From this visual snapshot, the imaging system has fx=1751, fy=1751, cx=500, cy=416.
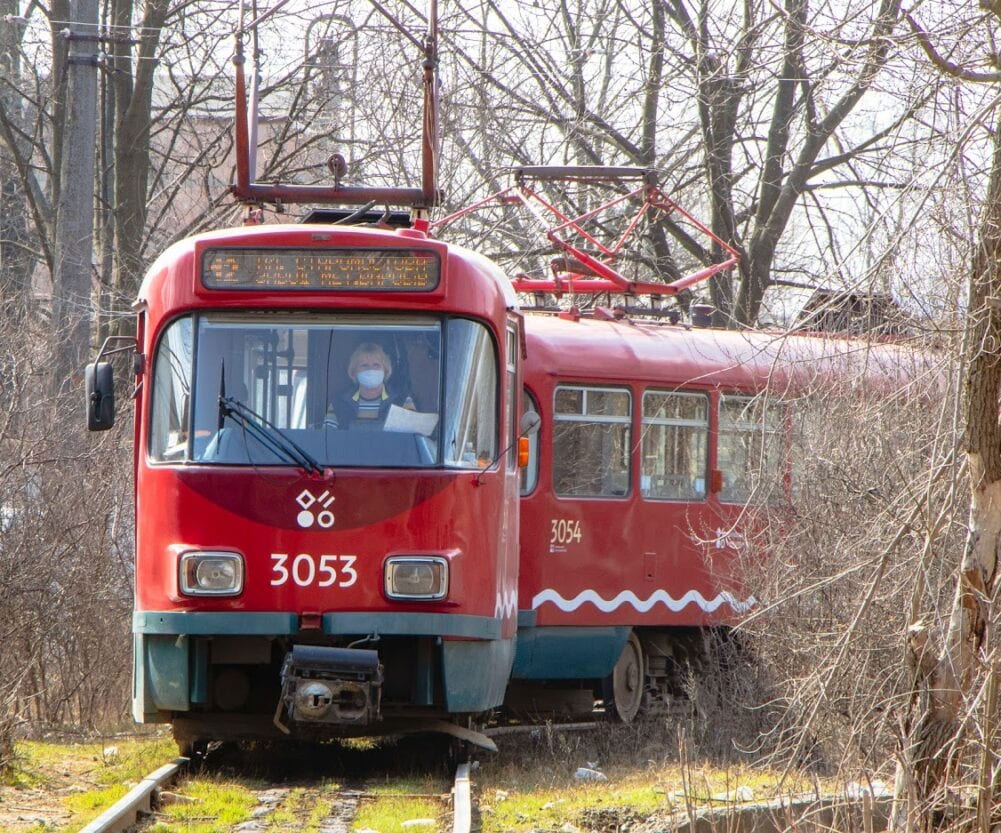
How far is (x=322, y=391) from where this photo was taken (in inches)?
373

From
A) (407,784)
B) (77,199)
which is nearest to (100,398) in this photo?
(407,784)

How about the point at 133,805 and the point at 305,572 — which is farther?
the point at 305,572

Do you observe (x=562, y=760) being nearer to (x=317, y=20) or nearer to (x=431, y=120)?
(x=431, y=120)

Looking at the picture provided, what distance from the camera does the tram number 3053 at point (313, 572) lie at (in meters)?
9.24

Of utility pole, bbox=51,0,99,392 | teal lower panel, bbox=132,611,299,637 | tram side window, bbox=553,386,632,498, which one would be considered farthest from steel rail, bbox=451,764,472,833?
utility pole, bbox=51,0,99,392

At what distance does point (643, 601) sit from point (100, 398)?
4984 mm

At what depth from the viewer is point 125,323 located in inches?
805

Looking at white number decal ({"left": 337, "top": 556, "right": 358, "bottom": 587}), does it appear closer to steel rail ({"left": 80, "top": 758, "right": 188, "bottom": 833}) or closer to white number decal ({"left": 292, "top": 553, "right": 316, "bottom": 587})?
white number decal ({"left": 292, "top": 553, "right": 316, "bottom": 587})

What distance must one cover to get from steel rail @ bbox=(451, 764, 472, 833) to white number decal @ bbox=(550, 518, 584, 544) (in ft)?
9.81

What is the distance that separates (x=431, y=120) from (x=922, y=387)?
563 cm

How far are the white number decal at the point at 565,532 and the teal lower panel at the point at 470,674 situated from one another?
277 cm

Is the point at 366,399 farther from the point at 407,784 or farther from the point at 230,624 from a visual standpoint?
the point at 407,784

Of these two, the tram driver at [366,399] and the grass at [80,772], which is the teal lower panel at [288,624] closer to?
the grass at [80,772]

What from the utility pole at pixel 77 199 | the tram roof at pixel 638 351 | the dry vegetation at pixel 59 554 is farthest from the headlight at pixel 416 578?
the utility pole at pixel 77 199
